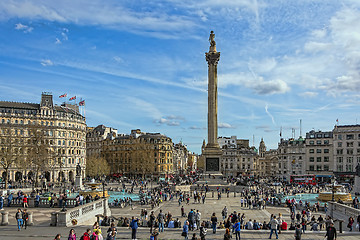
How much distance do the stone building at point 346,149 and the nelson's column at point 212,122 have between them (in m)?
39.7

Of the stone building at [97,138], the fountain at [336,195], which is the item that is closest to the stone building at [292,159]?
the fountain at [336,195]

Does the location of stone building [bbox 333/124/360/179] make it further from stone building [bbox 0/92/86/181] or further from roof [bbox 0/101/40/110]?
roof [bbox 0/101/40/110]

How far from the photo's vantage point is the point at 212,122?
77688 millimetres

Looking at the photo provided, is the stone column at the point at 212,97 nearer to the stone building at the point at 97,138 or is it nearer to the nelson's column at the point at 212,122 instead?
the nelson's column at the point at 212,122

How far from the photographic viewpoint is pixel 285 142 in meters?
118

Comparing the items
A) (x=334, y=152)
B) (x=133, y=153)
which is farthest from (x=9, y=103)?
(x=334, y=152)

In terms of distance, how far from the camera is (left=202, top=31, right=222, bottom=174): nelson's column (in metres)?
75.4

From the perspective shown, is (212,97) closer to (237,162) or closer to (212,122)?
(212,122)

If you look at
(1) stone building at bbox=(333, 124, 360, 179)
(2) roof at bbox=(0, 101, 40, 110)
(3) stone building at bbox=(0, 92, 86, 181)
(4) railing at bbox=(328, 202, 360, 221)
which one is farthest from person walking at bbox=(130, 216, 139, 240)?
(1) stone building at bbox=(333, 124, 360, 179)

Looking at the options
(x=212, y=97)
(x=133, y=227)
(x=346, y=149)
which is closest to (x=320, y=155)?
(x=346, y=149)

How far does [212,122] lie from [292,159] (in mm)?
45380

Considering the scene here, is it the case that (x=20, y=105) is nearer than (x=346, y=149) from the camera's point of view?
Yes

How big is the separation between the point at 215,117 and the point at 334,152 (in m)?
40.7

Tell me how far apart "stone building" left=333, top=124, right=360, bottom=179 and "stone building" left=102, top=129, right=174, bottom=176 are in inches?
2129
